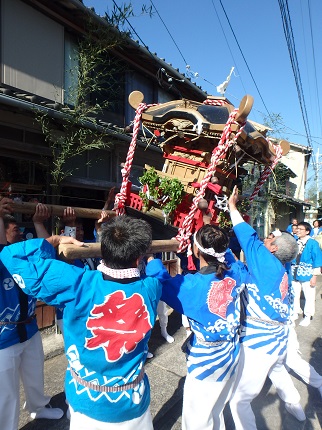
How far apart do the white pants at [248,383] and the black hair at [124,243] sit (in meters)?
1.74

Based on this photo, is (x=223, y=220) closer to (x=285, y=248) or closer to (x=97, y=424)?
(x=285, y=248)

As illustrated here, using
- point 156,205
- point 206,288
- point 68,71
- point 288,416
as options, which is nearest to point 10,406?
point 206,288

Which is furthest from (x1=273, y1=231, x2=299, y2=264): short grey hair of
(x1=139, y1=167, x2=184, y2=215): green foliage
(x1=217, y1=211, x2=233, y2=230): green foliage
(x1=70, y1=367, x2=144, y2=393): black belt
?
(x1=70, y1=367, x2=144, y2=393): black belt

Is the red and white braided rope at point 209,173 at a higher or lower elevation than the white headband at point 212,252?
higher

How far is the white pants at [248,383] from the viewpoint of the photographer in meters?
2.72

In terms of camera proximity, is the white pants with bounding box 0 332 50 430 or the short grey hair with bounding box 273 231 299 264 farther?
the short grey hair with bounding box 273 231 299 264

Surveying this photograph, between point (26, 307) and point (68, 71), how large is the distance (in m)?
5.13

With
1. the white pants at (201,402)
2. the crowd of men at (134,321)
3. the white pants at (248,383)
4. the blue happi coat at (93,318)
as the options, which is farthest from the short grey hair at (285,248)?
the blue happi coat at (93,318)

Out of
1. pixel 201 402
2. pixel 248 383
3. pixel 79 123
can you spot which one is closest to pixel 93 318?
pixel 201 402

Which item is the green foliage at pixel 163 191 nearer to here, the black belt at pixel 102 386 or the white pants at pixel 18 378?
the black belt at pixel 102 386

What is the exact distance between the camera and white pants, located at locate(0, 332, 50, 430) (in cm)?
235

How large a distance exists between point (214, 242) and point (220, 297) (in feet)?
1.34

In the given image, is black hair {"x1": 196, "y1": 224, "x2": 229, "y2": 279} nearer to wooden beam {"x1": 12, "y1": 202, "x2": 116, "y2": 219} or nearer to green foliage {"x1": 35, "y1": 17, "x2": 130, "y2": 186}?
wooden beam {"x1": 12, "y1": 202, "x2": 116, "y2": 219}

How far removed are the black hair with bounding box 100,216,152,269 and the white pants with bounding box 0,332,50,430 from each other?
1.44 metres
